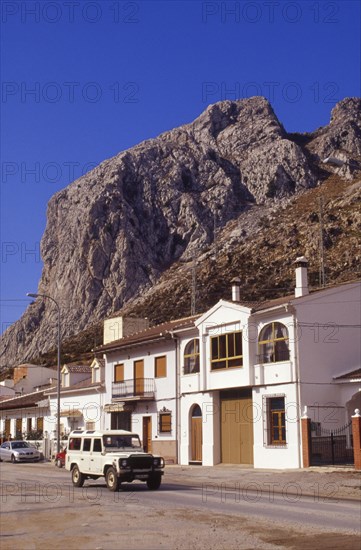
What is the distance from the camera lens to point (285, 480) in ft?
83.5

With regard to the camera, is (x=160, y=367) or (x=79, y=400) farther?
(x=79, y=400)

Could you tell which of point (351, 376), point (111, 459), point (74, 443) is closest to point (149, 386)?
point (351, 376)

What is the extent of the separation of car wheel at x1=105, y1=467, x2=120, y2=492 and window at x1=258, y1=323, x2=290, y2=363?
12104 mm

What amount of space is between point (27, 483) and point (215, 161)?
114m

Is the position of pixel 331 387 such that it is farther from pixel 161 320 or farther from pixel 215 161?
pixel 215 161

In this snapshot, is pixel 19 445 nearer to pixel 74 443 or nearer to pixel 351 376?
pixel 74 443

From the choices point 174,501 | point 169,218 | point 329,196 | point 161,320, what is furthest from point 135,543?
point 169,218

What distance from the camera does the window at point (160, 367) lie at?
40.1 meters

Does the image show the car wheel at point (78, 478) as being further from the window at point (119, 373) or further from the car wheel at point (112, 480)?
the window at point (119, 373)

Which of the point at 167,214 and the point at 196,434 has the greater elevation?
the point at 167,214

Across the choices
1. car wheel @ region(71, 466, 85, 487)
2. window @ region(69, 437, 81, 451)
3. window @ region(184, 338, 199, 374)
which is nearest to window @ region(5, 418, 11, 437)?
window @ region(184, 338, 199, 374)

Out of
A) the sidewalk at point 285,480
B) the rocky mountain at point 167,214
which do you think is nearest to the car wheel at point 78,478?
the sidewalk at point 285,480

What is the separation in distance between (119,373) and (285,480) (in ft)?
66.9

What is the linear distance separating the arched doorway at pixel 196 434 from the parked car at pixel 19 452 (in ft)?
41.1
